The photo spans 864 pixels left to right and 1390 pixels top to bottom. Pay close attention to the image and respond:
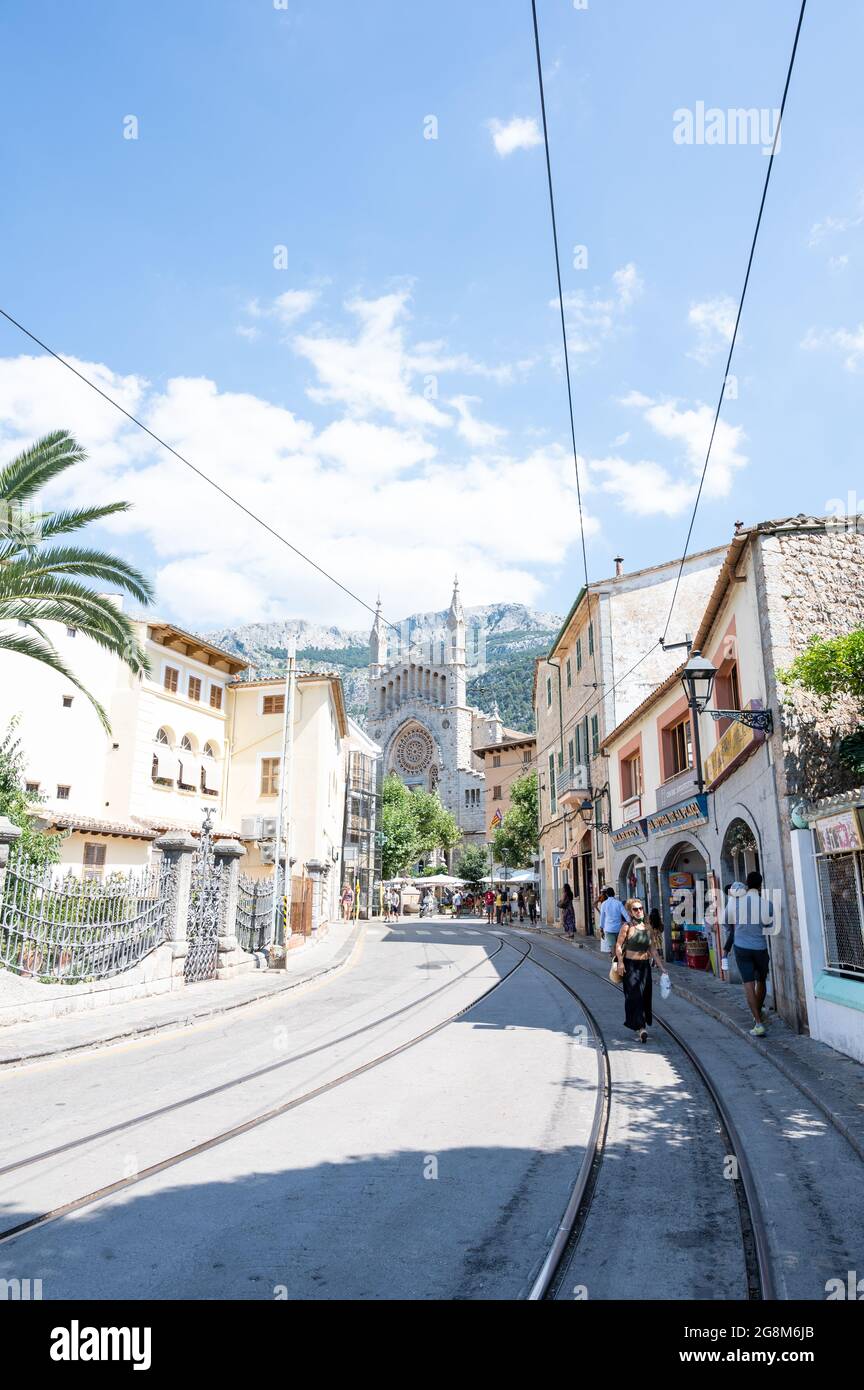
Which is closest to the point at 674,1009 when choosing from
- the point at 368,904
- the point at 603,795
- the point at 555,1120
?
the point at 555,1120

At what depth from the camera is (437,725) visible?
92.5 meters

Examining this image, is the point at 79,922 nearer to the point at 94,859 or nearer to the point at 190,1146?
the point at 190,1146

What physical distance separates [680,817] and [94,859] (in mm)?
16066

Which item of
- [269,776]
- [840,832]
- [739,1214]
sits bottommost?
[739,1214]

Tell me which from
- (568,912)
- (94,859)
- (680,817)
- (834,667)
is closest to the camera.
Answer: (834,667)

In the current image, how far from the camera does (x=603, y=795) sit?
2652 centimetres

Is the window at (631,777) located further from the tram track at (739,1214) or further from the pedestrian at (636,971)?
the tram track at (739,1214)

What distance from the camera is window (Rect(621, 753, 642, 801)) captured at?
2239cm

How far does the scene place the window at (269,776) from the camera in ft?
109

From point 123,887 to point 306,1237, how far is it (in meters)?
9.96

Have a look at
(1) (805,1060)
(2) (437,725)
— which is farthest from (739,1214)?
(2) (437,725)

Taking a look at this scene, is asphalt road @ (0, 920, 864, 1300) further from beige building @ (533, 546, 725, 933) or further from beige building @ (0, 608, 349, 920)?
beige building @ (533, 546, 725, 933)

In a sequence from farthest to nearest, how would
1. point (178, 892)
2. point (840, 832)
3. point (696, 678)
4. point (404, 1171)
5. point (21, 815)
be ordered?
point (21, 815)
point (178, 892)
point (696, 678)
point (840, 832)
point (404, 1171)

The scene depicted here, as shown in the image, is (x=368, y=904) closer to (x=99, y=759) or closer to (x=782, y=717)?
(x=99, y=759)
